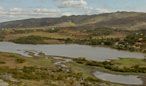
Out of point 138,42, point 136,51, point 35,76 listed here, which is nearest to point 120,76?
point 35,76

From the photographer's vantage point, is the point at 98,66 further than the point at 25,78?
Yes

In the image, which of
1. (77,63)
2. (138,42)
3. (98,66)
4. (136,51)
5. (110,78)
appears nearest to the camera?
(110,78)

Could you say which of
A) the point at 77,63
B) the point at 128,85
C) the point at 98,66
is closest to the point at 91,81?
the point at 128,85

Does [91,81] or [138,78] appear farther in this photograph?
[138,78]

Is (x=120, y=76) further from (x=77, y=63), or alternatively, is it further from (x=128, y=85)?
(x=77, y=63)

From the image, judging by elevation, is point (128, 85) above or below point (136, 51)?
above

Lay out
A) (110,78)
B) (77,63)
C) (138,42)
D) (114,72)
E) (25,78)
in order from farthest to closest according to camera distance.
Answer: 1. (138,42)
2. (77,63)
3. (114,72)
4. (110,78)
5. (25,78)

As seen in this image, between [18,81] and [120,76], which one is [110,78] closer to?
[120,76]

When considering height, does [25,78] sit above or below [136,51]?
above

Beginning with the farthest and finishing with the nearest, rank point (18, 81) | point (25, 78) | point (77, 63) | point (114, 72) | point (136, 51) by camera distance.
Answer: point (136, 51) → point (77, 63) → point (114, 72) → point (25, 78) → point (18, 81)
